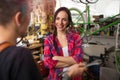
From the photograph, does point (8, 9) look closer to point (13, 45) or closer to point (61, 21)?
point (13, 45)

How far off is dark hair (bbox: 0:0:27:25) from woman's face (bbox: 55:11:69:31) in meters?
1.15

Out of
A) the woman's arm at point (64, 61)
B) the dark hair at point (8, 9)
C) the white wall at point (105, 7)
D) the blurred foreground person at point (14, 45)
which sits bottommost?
the woman's arm at point (64, 61)

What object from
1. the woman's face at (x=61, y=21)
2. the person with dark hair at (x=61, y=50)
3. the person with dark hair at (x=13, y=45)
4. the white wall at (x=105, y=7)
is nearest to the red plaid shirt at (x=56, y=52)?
the person with dark hair at (x=61, y=50)

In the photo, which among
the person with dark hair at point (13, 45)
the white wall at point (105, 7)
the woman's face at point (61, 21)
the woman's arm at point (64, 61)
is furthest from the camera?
the white wall at point (105, 7)

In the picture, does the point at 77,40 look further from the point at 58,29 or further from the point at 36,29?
the point at 36,29

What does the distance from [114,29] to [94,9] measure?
27.2 inches

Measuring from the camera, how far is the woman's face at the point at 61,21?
5.87 ft

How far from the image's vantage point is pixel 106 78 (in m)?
2.40

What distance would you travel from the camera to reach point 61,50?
177cm

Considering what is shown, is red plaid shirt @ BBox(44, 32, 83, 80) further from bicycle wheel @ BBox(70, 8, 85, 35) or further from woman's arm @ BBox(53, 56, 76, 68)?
bicycle wheel @ BBox(70, 8, 85, 35)

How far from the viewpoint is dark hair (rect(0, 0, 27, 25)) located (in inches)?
24.5

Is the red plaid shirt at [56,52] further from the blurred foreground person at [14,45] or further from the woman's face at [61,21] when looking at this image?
the blurred foreground person at [14,45]

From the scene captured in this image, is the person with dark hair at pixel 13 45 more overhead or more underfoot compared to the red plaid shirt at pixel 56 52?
more overhead

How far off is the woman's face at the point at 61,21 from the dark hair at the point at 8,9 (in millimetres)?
1146
